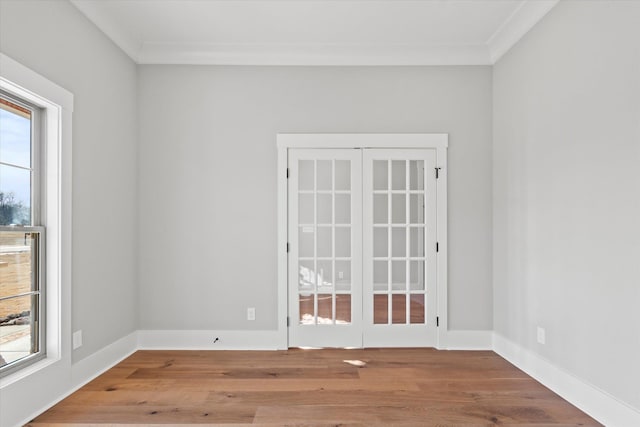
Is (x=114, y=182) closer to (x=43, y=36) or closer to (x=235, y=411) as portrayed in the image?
(x=43, y=36)

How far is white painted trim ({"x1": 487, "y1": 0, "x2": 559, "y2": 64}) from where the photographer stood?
2924mm

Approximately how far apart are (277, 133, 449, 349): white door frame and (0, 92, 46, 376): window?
1867 millimetres

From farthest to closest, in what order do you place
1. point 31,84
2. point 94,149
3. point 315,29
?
1. point 315,29
2. point 94,149
3. point 31,84

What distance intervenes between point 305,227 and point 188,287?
4.11 feet

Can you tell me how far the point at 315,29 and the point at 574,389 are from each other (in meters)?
3.35

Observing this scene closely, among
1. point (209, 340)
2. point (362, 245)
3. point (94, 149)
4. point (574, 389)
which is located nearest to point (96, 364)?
point (209, 340)

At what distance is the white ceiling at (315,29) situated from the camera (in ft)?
9.90

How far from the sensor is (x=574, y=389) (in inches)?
103

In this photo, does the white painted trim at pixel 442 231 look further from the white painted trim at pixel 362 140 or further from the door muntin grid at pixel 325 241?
the door muntin grid at pixel 325 241

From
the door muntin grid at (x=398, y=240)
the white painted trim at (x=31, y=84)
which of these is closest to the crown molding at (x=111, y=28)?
the white painted trim at (x=31, y=84)

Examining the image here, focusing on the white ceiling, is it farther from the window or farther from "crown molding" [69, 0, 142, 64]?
the window

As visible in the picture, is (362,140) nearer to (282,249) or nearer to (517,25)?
(282,249)

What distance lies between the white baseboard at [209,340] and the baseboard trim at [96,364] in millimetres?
147

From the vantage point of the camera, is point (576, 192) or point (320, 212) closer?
point (576, 192)
